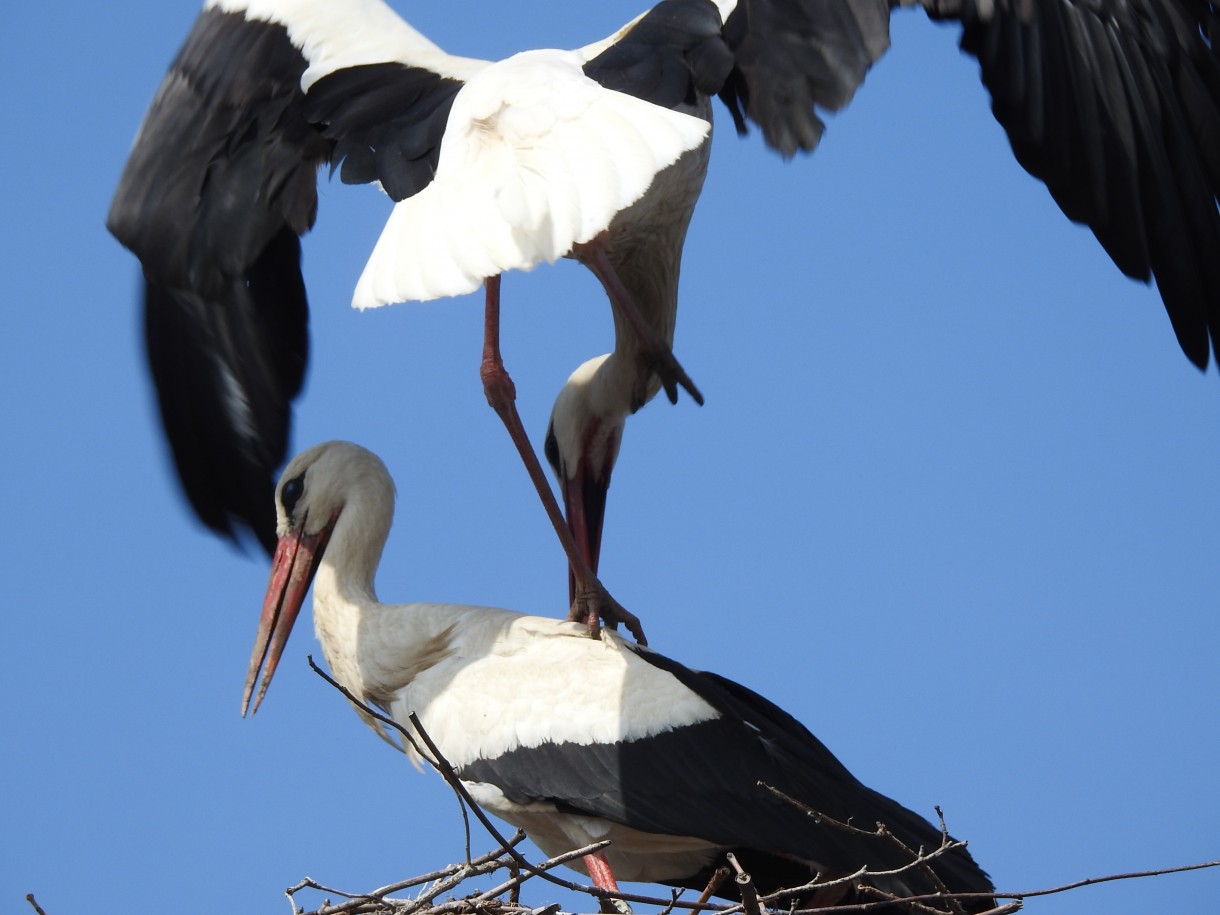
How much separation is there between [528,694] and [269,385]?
209cm

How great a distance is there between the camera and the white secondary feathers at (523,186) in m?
4.26

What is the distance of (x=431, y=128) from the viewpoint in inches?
212

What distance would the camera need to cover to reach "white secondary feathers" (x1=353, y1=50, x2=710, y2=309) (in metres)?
4.26

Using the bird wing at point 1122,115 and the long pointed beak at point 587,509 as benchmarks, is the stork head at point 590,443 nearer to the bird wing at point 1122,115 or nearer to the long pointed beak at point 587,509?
the long pointed beak at point 587,509

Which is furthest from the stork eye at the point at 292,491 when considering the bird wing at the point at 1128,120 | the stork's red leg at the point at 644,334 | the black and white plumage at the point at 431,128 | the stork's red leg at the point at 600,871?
the bird wing at the point at 1128,120

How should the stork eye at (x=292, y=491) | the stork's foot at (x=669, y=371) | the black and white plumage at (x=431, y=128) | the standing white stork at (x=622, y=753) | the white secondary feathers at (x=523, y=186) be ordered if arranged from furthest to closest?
the stork eye at (x=292, y=491) → the black and white plumage at (x=431, y=128) → the stork's foot at (x=669, y=371) → the standing white stork at (x=622, y=753) → the white secondary feathers at (x=523, y=186)

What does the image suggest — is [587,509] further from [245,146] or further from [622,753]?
[622,753]

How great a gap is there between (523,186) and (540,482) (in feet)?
4.61

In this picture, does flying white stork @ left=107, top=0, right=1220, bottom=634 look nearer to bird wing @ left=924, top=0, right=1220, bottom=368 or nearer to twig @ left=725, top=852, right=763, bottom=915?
bird wing @ left=924, top=0, right=1220, bottom=368

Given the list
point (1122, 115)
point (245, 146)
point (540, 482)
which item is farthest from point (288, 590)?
point (1122, 115)

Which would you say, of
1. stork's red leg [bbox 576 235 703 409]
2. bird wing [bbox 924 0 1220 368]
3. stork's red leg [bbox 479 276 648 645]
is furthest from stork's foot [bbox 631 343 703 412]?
bird wing [bbox 924 0 1220 368]

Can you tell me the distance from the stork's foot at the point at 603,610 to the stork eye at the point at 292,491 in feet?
2.77

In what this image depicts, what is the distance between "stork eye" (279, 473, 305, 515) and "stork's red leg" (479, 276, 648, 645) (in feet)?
1.90

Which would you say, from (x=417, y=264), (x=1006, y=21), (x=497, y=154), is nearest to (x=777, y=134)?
(x=1006, y=21)
